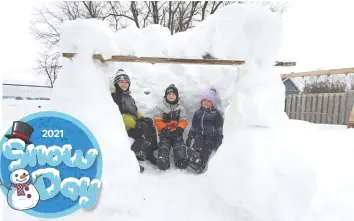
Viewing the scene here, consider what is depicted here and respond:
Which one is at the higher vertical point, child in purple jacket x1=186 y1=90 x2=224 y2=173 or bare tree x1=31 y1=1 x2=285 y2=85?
bare tree x1=31 y1=1 x2=285 y2=85

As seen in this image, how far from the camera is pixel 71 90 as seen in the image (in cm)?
209

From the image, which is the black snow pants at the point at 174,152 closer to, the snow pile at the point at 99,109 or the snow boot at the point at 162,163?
the snow boot at the point at 162,163

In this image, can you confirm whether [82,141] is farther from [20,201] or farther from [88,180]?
[20,201]

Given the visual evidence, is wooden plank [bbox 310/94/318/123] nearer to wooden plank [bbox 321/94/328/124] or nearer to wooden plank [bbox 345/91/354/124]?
wooden plank [bbox 321/94/328/124]

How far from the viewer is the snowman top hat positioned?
158 cm

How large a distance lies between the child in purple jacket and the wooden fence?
13.7ft

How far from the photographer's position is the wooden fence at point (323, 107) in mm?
6066

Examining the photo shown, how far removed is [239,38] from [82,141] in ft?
4.08

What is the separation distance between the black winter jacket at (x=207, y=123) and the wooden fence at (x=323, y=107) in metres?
4.16

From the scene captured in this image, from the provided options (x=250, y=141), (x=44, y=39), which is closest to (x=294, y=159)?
(x=250, y=141)

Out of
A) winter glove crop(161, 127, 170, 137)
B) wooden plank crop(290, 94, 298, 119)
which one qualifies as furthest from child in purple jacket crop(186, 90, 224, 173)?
wooden plank crop(290, 94, 298, 119)

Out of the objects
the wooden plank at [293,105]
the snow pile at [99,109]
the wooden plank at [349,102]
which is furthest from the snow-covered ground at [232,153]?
the wooden plank at [293,105]

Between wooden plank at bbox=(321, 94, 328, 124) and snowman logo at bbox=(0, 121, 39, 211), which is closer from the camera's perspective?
snowman logo at bbox=(0, 121, 39, 211)

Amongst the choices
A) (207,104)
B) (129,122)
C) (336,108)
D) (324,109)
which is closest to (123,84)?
(129,122)
